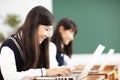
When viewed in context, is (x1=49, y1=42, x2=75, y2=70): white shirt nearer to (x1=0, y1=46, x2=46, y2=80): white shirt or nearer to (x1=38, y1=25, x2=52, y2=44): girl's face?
(x1=38, y1=25, x2=52, y2=44): girl's face

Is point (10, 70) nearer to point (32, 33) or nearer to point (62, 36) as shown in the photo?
point (32, 33)

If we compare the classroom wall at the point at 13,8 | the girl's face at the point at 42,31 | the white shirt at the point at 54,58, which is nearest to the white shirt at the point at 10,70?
the girl's face at the point at 42,31

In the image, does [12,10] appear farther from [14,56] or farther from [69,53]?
[14,56]

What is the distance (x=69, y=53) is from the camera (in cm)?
448

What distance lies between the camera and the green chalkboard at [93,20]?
6.02 metres

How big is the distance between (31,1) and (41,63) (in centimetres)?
332

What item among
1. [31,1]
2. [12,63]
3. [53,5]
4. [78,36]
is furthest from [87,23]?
[12,63]

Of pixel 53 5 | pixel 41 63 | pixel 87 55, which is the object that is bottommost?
pixel 87 55

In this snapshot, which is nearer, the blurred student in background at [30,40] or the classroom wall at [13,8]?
the blurred student in background at [30,40]

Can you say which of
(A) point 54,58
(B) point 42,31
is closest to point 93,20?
(A) point 54,58

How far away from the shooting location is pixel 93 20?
603 cm

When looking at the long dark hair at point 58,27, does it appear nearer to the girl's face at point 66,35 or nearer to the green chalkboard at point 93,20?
the girl's face at point 66,35

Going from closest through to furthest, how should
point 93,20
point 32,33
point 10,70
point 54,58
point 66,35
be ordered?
point 10,70 → point 32,33 → point 54,58 → point 66,35 → point 93,20

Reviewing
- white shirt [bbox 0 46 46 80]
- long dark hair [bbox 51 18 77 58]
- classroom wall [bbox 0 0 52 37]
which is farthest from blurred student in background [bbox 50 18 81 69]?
classroom wall [bbox 0 0 52 37]
